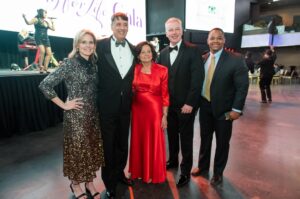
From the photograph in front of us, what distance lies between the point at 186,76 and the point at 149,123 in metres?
0.54

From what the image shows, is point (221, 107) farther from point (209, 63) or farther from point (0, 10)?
point (0, 10)

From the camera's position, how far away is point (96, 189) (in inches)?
91.0

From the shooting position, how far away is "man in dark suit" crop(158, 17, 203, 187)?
2.20m

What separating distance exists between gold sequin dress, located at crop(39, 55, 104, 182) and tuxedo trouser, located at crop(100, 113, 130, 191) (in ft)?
Answer: 0.20

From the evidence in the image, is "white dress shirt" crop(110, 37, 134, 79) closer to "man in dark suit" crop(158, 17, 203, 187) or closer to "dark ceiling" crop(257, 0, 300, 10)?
"man in dark suit" crop(158, 17, 203, 187)

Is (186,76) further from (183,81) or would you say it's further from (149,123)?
(149,123)

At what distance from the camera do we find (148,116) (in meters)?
2.22

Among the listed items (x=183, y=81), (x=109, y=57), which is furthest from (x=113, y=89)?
(x=183, y=81)

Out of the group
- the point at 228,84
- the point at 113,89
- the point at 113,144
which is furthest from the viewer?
the point at 228,84

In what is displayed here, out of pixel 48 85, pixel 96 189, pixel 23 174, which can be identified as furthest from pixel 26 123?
pixel 48 85

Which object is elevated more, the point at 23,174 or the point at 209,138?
the point at 209,138

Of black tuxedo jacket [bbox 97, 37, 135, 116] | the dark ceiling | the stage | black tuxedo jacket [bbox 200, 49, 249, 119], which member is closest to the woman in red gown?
black tuxedo jacket [bbox 97, 37, 135, 116]

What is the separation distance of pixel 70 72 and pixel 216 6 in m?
7.79

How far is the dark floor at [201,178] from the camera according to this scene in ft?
7.30
